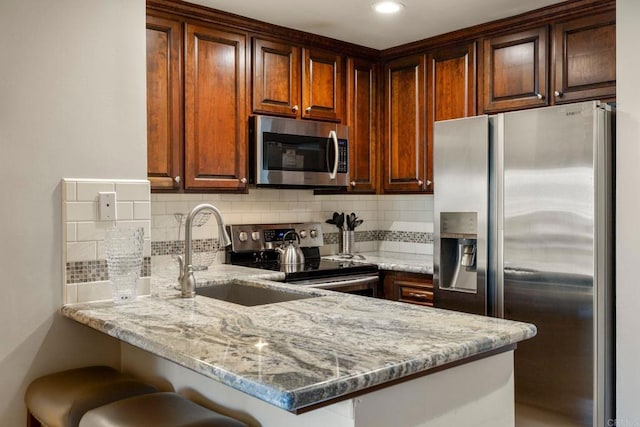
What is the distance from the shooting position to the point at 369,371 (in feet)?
3.85

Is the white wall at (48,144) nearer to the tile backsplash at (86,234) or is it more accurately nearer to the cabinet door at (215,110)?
the tile backsplash at (86,234)

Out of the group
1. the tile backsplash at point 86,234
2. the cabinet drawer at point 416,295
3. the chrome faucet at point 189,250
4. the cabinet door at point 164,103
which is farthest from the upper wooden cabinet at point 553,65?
the tile backsplash at point 86,234

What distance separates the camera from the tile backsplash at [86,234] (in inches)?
83.2

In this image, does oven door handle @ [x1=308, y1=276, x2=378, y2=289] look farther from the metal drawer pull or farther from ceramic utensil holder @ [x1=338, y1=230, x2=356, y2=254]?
ceramic utensil holder @ [x1=338, y1=230, x2=356, y2=254]

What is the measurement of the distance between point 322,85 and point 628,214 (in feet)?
6.70

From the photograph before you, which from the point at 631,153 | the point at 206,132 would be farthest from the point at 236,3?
the point at 631,153

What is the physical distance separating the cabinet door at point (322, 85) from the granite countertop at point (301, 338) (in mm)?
1978

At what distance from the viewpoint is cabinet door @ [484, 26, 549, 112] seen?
3.34 metres

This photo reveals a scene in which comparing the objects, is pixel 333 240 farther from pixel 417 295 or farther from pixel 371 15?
pixel 371 15

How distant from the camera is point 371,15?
344 centimetres

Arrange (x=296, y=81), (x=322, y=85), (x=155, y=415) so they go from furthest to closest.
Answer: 1. (x=322, y=85)
2. (x=296, y=81)
3. (x=155, y=415)

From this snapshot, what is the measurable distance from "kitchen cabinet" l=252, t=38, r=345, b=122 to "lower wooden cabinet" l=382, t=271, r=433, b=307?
1.14 m

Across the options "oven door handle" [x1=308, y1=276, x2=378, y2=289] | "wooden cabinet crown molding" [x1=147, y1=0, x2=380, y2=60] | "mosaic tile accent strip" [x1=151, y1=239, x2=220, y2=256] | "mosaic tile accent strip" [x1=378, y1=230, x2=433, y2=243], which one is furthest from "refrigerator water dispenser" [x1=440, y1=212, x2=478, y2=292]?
"wooden cabinet crown molding" [x1=147, y1=0, x2=380, y2=60]

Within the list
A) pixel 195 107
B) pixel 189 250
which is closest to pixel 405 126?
pixel 195 107
